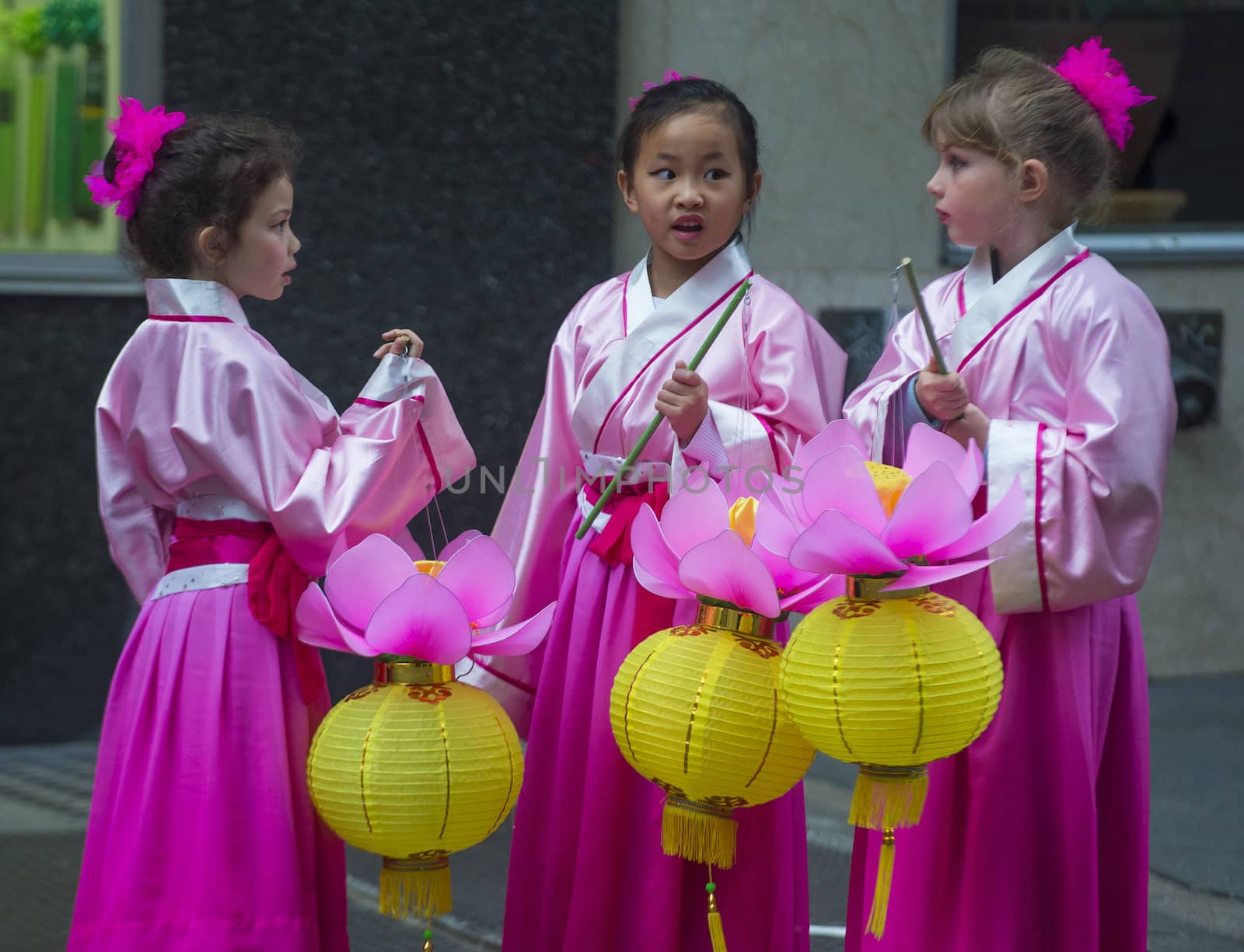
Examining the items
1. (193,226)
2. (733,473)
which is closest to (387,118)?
(193,226)

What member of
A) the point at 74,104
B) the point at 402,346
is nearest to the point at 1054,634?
the point at 402,346

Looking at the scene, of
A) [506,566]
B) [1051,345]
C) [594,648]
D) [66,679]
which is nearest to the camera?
[506,566]

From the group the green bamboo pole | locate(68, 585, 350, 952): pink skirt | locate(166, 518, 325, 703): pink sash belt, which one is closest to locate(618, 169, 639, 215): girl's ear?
the green bamboo pole

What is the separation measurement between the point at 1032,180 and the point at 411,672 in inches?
50.3

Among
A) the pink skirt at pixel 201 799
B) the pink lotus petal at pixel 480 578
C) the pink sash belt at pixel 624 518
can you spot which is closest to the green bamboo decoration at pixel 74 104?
the pink skirt at pixel 201 799

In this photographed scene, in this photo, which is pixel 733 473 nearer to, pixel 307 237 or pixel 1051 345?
pixel 1051 345

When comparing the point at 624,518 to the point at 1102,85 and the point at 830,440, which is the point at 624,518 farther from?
the point at 1102,85

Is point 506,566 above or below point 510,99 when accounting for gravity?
below

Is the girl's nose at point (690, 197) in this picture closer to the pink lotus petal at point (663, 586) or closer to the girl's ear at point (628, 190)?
the girl's ear at point (628, 190)

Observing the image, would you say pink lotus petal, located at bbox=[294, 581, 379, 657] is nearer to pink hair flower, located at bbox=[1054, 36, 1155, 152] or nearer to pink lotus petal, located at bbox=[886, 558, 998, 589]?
pink lotus petal, located at bbox=[886, 558, 998, 589]

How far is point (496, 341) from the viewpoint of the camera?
4.96 metres

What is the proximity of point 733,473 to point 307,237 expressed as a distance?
2.67 m

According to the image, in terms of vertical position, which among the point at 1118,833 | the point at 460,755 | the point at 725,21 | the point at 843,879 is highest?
the point at 725,21

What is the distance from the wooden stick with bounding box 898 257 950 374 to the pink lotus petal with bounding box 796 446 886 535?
25 cm
